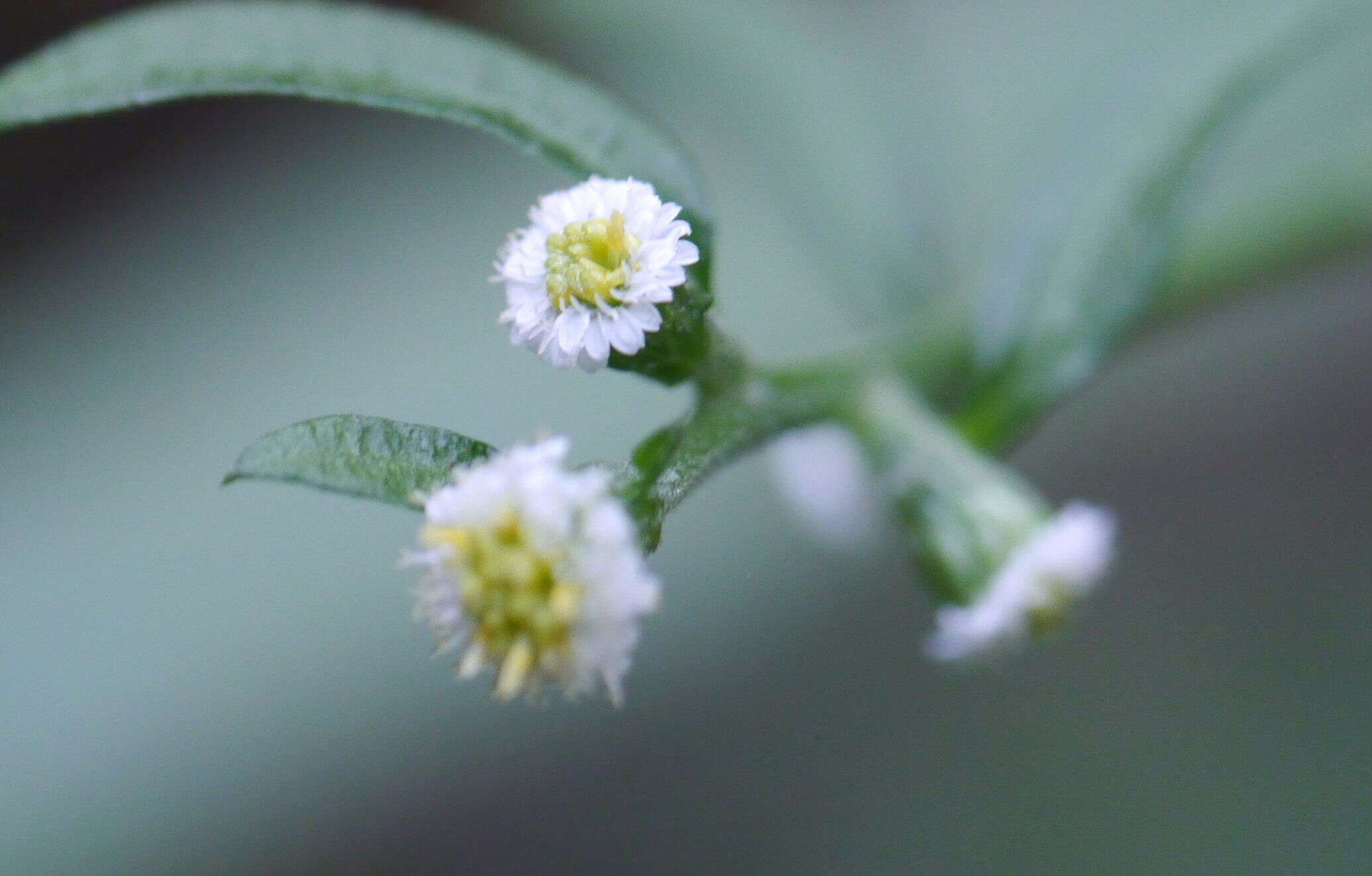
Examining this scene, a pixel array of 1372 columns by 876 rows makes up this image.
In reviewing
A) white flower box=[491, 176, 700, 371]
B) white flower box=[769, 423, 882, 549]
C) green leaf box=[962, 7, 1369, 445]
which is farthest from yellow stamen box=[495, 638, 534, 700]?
white flower box=[769, 423, 882, 549]

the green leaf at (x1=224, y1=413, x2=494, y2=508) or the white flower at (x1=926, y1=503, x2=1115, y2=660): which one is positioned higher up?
the white flower at (x1=926, y1=503, x2=1115, y2=660)

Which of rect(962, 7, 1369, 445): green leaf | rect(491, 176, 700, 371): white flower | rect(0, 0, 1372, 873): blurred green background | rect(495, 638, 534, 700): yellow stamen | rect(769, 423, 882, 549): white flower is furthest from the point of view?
rect(0, 0, 1372, 873): blurred green background

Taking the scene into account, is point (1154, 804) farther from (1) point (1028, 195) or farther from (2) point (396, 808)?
(2) point (396, 808)

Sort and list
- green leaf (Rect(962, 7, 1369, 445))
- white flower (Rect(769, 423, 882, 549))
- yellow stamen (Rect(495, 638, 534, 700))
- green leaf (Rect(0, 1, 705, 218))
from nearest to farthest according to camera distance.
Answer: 1. yellow stamen (Rect(495, 638, 534, 700))
2. green leaf (Rect(0, 1, 705, 218))
3. green leaf (Rect(962, 7, 1369, 445))
4. white flower (Rect(769, 423, 882, 549))

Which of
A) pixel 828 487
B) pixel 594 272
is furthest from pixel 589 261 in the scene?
pixel 828 487

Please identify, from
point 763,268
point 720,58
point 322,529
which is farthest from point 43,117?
point 720,58

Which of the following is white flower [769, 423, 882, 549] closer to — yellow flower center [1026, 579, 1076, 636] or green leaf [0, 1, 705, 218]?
yellow flower center [1026, 579, 1076, 636]
